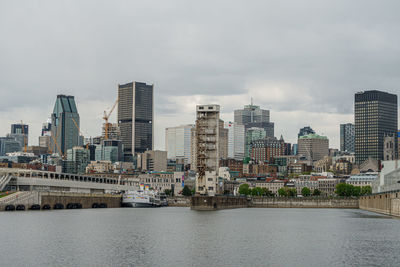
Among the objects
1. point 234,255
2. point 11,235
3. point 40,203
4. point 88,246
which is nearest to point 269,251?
point 234,255

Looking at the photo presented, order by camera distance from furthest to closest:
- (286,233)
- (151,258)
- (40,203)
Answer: (40,203) < (286,233) < (151,258)

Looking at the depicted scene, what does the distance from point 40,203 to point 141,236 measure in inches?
3736

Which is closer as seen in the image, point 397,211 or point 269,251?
point 269,251

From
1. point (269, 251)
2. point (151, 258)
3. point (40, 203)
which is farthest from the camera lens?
point (40, 203)

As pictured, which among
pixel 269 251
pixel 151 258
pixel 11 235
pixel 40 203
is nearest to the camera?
pixel 151 258

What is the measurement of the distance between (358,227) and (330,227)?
5.52m

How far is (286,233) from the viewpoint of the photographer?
113 metres

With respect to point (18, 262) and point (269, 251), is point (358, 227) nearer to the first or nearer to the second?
point (269, 251)

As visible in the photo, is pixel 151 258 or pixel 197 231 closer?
pixel 151 258

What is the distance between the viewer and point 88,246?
3445 inches

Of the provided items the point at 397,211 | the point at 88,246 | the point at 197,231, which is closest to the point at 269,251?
the point at 88,246

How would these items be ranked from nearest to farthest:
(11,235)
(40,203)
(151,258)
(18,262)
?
(18,262) → (151,258) → (11,235) → (40,203)

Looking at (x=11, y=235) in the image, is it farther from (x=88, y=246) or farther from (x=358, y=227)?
(x=358, y=227)

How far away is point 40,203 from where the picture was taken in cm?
19025
